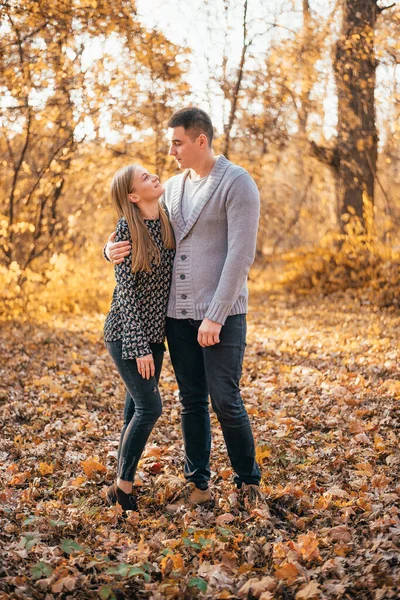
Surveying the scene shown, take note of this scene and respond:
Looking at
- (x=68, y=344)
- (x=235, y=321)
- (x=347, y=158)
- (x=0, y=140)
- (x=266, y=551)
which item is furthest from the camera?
(x=347, y=158)

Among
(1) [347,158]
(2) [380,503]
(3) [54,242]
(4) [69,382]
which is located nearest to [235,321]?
(2) [380,503]

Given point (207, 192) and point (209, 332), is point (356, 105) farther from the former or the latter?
point (209, 332)

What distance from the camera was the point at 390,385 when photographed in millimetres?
5410

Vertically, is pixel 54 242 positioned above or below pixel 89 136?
below

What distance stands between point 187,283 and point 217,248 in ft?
0.78

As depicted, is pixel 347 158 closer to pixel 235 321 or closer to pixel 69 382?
pixel 69 382

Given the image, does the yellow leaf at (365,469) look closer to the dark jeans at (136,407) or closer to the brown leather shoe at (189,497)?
the brown leather shoe at (189,497)

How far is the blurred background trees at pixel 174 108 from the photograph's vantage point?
7.96 m

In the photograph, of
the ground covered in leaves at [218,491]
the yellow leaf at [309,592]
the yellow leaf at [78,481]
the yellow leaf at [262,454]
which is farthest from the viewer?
the yellow leaf at [262,454]

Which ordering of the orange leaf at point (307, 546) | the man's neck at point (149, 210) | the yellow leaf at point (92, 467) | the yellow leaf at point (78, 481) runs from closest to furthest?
the orange leaf at point (307, 546)
the man's neck at point (149, 210)
the yellow leaf at point (78, 481)
the yellow leaf at point (92, 467)

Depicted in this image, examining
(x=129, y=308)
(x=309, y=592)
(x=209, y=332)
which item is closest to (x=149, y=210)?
(x=129, y=308)

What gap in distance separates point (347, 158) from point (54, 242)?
5.60 m

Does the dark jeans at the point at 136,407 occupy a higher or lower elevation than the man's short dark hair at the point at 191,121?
lower

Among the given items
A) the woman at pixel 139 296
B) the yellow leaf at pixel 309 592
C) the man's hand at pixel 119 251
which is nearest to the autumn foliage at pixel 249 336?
the yellow leaf at pixel 309 592
